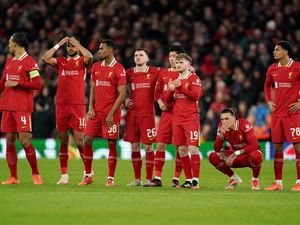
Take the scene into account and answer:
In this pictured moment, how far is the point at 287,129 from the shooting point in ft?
49.0

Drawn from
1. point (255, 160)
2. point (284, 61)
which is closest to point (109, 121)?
point (255, 160)

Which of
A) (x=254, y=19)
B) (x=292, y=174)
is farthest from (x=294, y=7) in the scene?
(x=292, y=174)

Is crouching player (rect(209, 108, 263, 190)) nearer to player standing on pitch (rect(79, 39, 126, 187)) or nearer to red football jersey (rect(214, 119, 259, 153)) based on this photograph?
red football jersey (rect(214, 119, 259, 153))

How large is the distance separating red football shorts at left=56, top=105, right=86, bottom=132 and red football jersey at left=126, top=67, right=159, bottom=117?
0.88m

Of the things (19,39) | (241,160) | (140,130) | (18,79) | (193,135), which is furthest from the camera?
(140,130)

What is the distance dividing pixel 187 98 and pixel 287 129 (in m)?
1.70

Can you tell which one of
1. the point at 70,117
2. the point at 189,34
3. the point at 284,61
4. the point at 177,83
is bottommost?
the point at 70,117

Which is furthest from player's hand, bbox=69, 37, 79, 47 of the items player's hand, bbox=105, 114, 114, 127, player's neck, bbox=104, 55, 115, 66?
player's hand, bbox=105, 114, 114, 127

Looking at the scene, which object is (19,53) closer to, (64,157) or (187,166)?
(64,157)

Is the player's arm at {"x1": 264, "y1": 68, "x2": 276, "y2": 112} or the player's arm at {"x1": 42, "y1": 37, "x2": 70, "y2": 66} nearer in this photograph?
the player's arm at {"x1": 264, "y1": 68, "x2": 276, "y2": 112}

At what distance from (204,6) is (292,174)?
1092 centimetres

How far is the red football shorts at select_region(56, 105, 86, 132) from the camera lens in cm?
1597

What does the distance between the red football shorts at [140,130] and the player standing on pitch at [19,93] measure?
1702mm

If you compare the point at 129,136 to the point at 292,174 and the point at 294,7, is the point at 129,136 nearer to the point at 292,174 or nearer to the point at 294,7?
the point at 292,174
